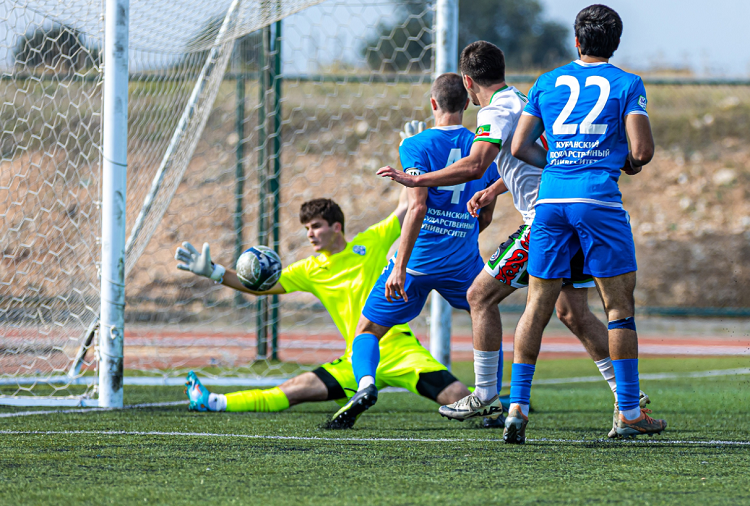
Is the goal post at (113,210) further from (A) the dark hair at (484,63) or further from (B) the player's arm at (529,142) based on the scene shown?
(B) the player's arm at (529,142)

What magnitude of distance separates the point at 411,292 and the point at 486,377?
65 centimetres

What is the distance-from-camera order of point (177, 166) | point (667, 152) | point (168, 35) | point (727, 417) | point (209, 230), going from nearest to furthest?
point (727, 417), point (168, 35), point (177, 166), point (209, 230), point (667, 152)

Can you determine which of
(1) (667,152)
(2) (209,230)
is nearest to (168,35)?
(2) (209,230)

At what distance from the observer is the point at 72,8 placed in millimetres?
5016

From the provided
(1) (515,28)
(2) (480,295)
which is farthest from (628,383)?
(1) (515,28)

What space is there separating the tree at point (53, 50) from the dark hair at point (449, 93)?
88.6 inches

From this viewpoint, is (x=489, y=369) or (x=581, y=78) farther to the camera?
(x=489, y=369)

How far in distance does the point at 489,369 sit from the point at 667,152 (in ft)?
53.2

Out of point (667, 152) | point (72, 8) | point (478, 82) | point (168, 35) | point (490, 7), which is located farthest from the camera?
point (490, 7)

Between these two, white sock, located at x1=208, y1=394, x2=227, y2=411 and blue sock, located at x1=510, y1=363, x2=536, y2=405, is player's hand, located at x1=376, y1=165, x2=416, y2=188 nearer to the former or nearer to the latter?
blue sock, located at x1=510, y1=363, x2=536, y2=405

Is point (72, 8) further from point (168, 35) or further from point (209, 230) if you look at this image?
point (209, 230)

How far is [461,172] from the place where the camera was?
355cm

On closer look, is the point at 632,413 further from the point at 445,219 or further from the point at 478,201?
the point at 445,219

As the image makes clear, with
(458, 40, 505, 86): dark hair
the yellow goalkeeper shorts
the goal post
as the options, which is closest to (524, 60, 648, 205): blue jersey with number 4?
(458, 40, 505, 86): dark hair
